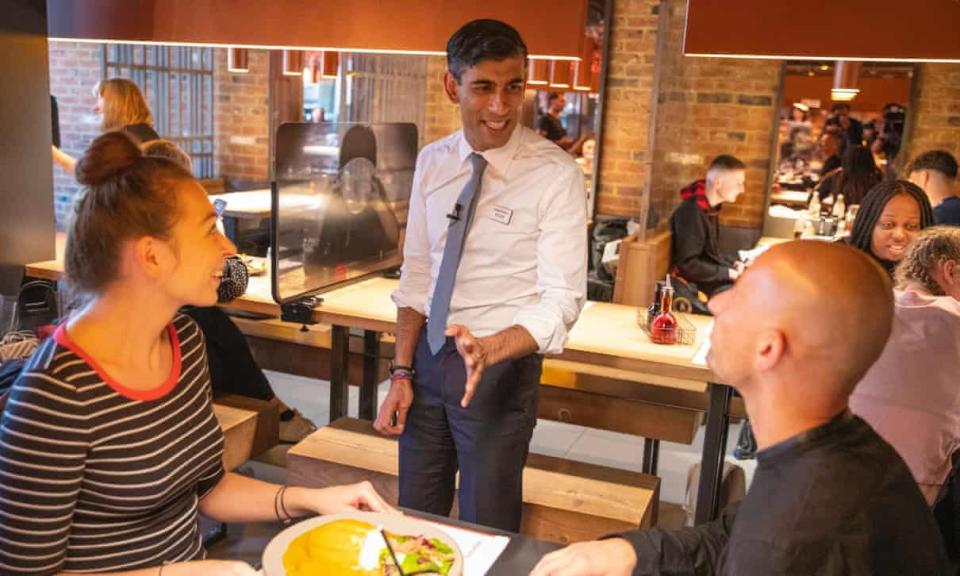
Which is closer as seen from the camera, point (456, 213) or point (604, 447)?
point (456, 213)

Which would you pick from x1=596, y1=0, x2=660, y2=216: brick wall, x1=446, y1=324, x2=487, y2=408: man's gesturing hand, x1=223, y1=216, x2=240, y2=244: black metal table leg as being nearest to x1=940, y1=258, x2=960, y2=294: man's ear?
x1=446, y1=324, x2=487, y2=408: man's gesturing hand

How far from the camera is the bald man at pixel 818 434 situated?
1051mm

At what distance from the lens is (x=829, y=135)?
1045 cm

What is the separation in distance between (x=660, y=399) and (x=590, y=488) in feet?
3.16

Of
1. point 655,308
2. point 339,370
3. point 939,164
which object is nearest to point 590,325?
point 655,308

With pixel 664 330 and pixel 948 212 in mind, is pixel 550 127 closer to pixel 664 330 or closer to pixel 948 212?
pixel 948 212

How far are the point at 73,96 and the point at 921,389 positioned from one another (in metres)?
7.48

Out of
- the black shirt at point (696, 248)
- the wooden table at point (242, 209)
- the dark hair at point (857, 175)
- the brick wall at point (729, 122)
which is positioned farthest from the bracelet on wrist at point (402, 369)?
the dark hair at point (857, 175)

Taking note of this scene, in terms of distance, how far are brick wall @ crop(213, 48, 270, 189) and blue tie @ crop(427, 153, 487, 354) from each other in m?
6.61

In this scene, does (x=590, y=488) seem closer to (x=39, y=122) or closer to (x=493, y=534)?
(x=493, y=534)

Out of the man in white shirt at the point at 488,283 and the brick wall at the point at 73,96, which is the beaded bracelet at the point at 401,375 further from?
the brick wall at the point at 73,96

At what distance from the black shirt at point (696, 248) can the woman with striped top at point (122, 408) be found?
14.6 feet

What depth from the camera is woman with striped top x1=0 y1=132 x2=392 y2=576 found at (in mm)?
1327

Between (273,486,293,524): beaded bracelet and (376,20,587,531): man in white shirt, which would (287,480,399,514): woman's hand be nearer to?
(273,486,293,524): beaded bracelet
